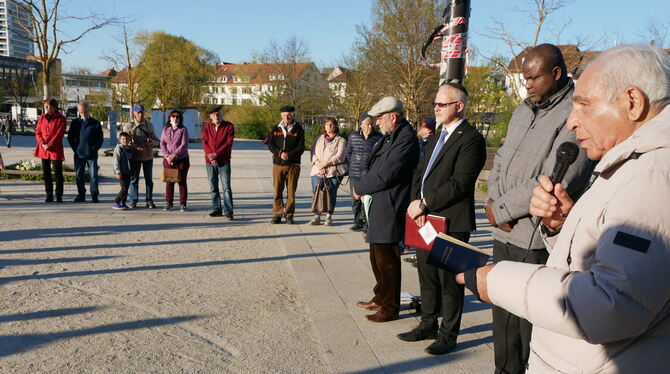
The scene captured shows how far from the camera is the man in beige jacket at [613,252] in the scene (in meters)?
1.21

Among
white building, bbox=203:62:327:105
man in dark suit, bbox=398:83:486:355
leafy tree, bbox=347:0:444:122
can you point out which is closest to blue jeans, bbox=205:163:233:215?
man in dark suit, bbox=398:83:486:355

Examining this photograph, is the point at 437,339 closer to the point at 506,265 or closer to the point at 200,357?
the point at 200,357

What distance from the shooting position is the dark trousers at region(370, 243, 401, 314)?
4.41m

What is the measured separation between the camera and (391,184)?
4.32 metres

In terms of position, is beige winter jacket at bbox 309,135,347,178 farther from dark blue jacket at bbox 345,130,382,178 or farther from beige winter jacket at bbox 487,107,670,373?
beige winter jacket at bbox 487,107,670,373

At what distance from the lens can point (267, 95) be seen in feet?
154

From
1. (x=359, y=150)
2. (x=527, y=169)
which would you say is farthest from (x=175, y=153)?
(x=527, y=169)

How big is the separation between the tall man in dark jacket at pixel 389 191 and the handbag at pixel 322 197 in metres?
4.22

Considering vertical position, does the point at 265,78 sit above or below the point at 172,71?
below

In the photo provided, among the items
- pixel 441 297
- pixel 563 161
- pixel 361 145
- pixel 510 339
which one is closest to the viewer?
pixel 563 161

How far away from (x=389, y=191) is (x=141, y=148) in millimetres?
7099

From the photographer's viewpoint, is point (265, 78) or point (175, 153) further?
point (265, 78)

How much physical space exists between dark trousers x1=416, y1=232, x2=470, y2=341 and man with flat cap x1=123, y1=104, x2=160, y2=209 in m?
7.33

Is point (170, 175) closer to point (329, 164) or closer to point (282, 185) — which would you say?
point (282, 185)
